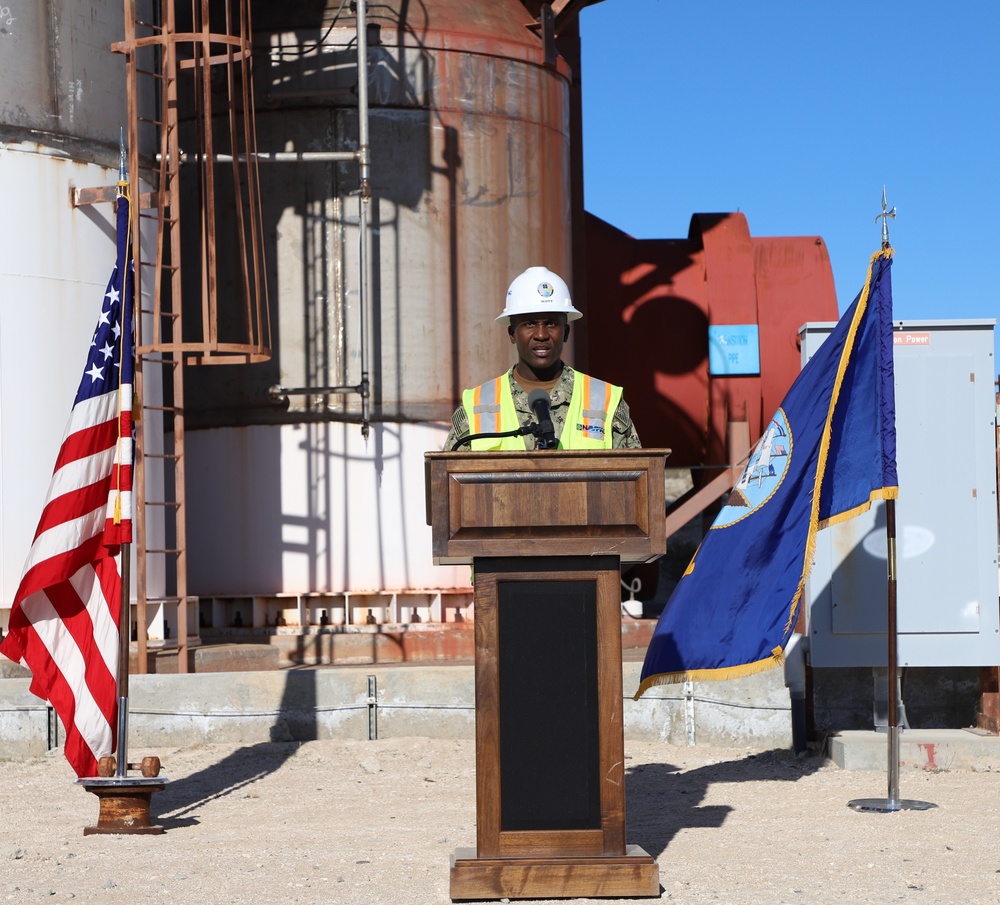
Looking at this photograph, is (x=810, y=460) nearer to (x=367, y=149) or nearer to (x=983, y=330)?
(x=983, y=330)

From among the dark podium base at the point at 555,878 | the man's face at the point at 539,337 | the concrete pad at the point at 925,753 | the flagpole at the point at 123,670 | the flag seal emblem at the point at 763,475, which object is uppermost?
the man's face at the point at 539,337

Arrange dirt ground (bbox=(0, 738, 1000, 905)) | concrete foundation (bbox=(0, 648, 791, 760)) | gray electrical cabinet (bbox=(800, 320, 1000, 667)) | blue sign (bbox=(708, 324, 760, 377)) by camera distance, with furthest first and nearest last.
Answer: blue sign (bbox=(708, 324, 760, 377)), concrete foundation (bbox=(0, 648, 791, 760)), gray electrical cabinet (bbox=(800, 320, 1000, 667)), dirt ground (bbox=(0, 738, 1000, 905))

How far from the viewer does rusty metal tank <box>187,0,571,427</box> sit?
13938mm

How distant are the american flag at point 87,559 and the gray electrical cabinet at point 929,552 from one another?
4.70 meters

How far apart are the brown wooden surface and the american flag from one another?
3.16 metres

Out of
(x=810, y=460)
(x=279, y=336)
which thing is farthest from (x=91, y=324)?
(x=810, y=460)

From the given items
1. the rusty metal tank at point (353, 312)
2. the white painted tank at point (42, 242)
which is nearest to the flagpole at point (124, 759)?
the white painted tank at point (42, 242)

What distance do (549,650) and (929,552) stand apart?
17.0 feet

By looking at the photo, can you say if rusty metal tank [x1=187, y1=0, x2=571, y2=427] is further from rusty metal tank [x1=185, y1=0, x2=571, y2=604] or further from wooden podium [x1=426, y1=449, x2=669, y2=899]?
wooden podium [x1=426, y1=449, x2=669, y2=899]

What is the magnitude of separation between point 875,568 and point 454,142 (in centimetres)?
597

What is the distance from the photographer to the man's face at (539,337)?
666cm

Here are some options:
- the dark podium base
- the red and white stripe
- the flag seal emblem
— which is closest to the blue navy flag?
the flag seal emblem

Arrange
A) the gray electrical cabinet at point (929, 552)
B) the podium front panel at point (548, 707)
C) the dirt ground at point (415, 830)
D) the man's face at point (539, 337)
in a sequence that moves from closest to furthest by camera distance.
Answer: the podium front panel at point (548, 707), the dirt ground at point (415, 830), the man's face at point (539, 337), the gray electrical cabinet at point (929, 552)

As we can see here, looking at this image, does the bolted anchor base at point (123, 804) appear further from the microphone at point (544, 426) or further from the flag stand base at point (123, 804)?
the microphone at point (544, 426)
